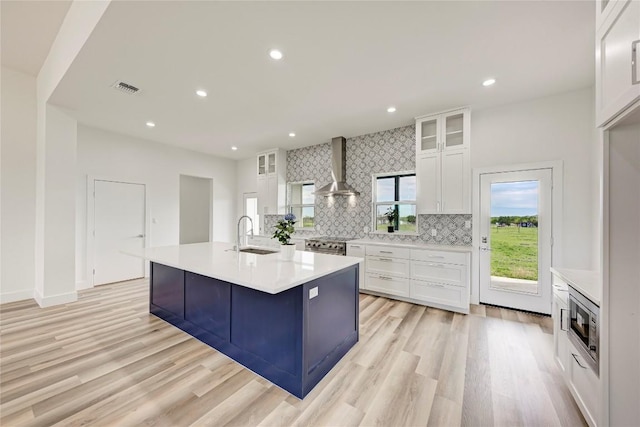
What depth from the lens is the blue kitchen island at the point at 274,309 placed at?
1833 millimetres

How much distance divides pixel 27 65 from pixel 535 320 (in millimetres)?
7710

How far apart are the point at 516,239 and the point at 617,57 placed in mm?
2862

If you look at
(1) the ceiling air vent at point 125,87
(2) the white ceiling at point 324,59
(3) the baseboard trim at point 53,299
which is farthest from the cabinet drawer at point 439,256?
(3) the baseboard trim at point 53,299

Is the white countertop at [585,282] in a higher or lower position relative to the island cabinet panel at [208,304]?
higher

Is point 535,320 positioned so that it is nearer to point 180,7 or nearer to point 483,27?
point 483,27

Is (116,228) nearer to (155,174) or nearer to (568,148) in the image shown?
(155,174)

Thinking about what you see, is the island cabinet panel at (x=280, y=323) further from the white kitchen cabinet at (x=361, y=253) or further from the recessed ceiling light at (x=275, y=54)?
the recessed ceiling light at (x=275, y=54)

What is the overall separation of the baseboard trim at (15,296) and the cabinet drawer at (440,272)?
19.2ft

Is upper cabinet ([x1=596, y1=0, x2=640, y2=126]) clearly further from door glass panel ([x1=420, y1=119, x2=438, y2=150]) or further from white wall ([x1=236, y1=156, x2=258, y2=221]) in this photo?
white wall ([x1=236, y1=156, x2=258, y2=221])

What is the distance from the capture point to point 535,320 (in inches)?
124

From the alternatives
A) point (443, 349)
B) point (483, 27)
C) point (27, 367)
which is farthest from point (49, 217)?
point (483, 27)

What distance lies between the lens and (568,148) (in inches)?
124

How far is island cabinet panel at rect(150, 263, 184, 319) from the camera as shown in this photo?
9.48 ft

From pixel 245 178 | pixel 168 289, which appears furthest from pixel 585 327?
pixel 245 178
